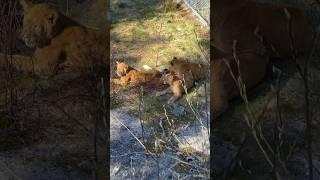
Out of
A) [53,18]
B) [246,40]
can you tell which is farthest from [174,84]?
[53,18]

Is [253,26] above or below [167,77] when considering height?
above

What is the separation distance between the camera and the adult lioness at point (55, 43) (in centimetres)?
270

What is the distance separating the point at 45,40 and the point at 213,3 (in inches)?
35.9

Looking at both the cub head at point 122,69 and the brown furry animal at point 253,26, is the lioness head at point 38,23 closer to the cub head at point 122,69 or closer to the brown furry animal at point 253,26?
the cub head at point 122,69

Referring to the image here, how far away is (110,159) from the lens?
7.74 feet

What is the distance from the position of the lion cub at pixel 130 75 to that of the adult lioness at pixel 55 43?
0.11 meters

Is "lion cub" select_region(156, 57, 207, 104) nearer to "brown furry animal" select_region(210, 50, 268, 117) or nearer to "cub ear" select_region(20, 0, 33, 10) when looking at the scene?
"brown furry animal" select_region(210, 50, 268, 117)

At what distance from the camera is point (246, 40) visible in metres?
2.93

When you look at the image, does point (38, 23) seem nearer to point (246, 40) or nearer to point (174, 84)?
point (174, 84)

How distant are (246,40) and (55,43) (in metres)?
0.97

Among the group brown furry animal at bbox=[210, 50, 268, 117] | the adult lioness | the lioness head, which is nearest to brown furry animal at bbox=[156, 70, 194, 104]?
brown furry animal at bbox=[210, 50, 268, 117]

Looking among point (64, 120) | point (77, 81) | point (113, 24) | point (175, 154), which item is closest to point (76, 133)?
point (64, 120)

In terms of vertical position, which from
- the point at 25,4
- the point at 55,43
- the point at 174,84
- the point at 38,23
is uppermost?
the point at 25,4

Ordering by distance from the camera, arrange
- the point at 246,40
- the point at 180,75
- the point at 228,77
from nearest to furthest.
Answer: the point at 180,75, the point at 228,77, the point at 246,40
